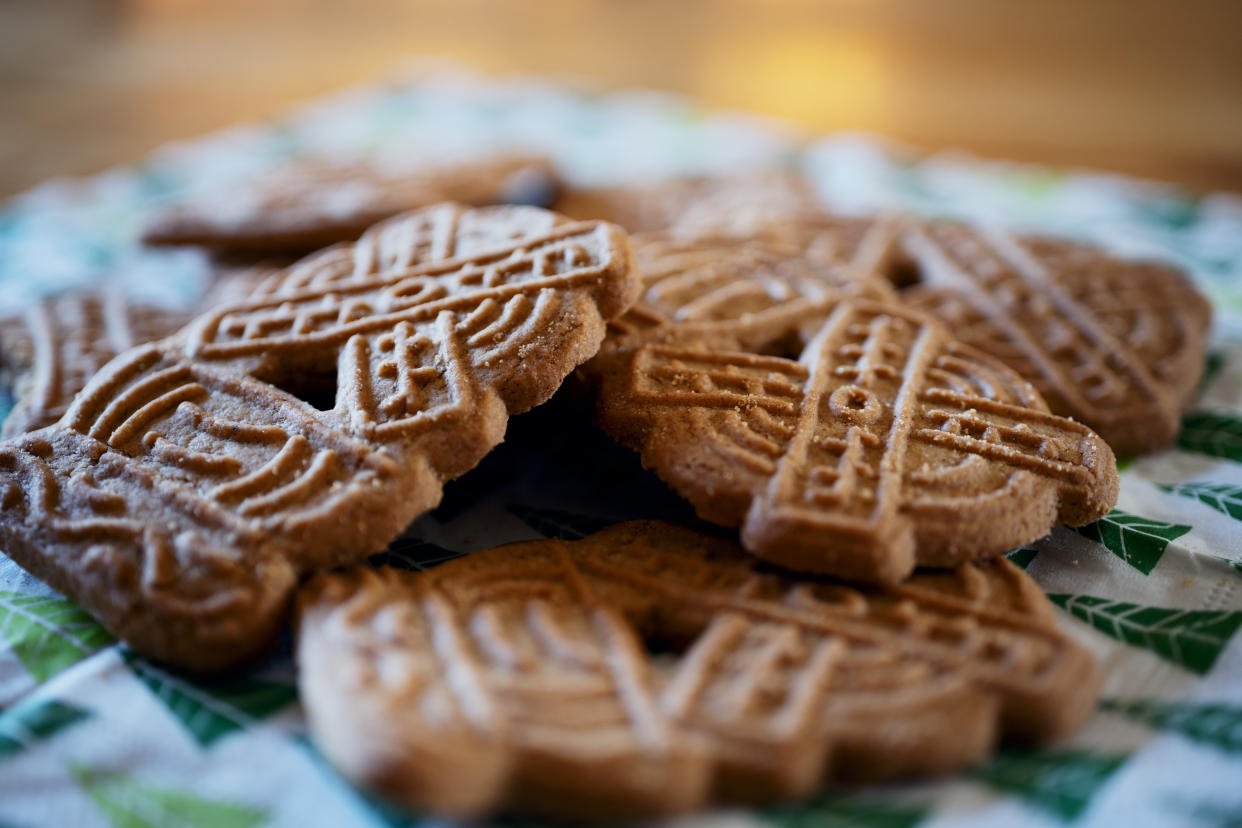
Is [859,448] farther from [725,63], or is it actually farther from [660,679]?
[725,63]

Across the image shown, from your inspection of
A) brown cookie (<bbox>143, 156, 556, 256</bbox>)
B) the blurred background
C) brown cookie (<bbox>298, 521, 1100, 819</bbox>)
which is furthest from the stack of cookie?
the blurred background

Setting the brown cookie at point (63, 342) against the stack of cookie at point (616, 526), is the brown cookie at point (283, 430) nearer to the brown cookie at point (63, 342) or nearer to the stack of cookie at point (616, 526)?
the stack of cookie at point (616, 526)

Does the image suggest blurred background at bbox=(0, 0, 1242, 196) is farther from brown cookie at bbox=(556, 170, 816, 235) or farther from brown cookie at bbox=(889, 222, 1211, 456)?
brown cookie at bbox=(889, 222, 1211, 456)

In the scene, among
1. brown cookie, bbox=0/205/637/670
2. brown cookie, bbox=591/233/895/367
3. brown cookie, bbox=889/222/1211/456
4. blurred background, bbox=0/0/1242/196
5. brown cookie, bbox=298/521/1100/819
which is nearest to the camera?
brown cookie, bbox=298/521/1100/819

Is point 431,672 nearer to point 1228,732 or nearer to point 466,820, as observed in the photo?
point 466,820

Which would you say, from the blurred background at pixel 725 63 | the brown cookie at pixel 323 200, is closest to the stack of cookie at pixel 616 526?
the brown cookie at pixel 323 200

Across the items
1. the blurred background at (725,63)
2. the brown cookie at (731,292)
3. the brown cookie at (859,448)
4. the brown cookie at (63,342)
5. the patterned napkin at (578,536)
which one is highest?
the blurred background at (725,63)

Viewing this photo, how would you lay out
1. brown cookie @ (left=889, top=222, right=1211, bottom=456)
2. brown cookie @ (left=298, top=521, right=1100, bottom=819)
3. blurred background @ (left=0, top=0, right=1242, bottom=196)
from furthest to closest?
blurred background @ (left=0, top=0, right=1242, bottom=196)
brown cookie @ (left=889, top=222, right=1211, bottom=456)
brown cookie @ (left=298, top=521, right=1100, bottom=819)
